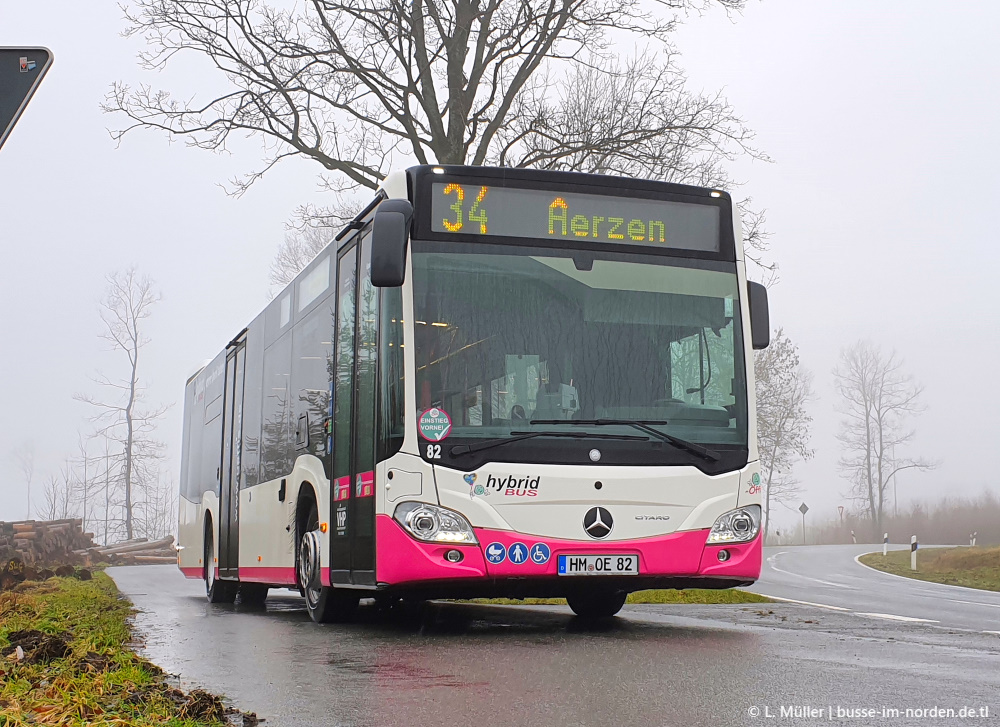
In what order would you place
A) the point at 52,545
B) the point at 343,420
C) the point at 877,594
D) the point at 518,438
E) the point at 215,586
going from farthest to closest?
the point at 52,545 < the point at 877,594 < the point at 215,586 < the point at 343,420 < the point at 518,438

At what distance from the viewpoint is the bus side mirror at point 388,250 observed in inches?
307

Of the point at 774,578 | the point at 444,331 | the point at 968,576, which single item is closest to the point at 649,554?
the point at 444,331

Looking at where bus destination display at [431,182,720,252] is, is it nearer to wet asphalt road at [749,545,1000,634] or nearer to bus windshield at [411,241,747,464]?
bus windshield at [411,241,747,464]

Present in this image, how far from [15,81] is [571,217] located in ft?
14.3

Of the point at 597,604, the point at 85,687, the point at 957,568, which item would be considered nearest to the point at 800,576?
the point at 957,568

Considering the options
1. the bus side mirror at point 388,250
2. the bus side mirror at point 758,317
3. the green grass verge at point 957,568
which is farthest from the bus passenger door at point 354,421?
the green grass verge at point 957,568

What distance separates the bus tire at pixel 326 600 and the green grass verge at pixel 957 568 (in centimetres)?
2023

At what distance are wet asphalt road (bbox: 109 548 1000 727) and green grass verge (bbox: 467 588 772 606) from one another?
3.85 m

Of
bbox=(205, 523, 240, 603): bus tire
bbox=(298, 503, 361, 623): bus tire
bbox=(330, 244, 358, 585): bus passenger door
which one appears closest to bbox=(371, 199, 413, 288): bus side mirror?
bbox=(330, 244, 358, 585): bus passenger door

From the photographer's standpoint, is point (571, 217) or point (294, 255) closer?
point (571, 217)

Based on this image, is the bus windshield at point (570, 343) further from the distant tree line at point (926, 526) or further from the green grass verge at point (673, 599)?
the distant tree line at point (926, 526)

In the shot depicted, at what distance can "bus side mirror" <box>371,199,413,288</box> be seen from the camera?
7793 mm

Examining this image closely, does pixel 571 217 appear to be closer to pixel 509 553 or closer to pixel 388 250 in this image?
pixel 388 250

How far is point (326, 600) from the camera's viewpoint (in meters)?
9.81
